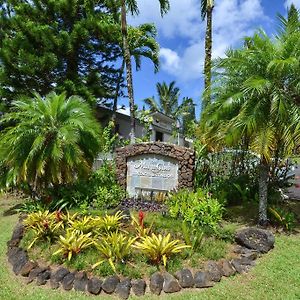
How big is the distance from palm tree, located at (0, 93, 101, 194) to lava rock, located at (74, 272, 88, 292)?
332 cm

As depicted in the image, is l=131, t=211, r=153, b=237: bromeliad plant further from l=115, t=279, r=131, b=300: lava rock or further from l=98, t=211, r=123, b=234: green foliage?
l=115, t=279, r=131, b=300: lava rock

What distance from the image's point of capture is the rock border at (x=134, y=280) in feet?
16.4

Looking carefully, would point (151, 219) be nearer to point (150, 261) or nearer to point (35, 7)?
point (150, 261)

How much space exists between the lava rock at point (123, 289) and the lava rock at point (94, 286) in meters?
0.29

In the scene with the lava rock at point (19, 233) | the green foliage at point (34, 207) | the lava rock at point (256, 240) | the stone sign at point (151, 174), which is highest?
the stone sign at point (151, 174)

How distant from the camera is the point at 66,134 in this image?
798cm

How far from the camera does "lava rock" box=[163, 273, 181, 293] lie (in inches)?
196

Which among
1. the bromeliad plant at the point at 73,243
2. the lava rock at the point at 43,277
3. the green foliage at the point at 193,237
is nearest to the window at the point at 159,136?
the green foliage at the point at 193,237

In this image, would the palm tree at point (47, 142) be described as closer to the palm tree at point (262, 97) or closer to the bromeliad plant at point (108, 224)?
the bromeliad plant at point (108, 224)

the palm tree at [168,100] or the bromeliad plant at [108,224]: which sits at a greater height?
the palm tree at [168,100]

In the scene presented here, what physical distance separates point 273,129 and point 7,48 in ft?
43.5

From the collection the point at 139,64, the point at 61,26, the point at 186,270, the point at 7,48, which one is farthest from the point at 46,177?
the point at 139,64

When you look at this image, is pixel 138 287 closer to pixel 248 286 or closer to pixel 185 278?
pixel 185 278

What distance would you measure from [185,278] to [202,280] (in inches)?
10.5
